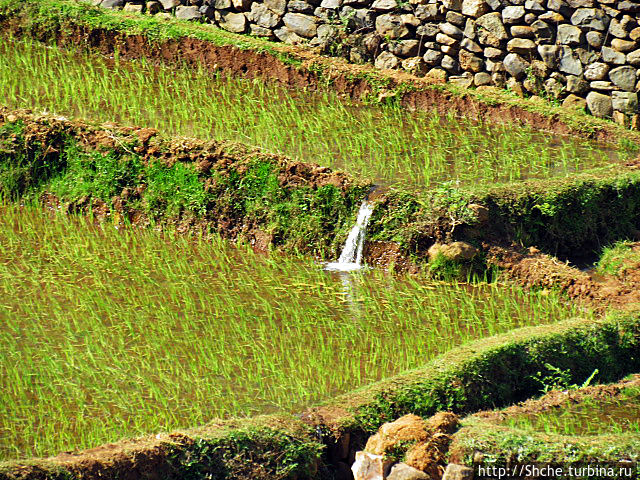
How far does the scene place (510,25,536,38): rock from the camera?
8.70 m

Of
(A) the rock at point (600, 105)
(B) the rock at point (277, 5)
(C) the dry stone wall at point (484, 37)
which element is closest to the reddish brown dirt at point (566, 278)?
(A) the rock at point (600, 105)

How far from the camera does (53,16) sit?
9.85m

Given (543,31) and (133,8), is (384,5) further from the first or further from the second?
Answer: (133,8)

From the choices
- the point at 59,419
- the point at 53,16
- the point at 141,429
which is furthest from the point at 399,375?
the point at 53,16

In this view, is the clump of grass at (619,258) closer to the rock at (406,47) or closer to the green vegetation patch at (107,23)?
the rock at (406,47)

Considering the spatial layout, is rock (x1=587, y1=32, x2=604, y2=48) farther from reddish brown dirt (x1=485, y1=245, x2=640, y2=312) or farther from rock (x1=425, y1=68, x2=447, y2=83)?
reddish brown dirt (x1=485, y1=245, x2=640, y2=312)

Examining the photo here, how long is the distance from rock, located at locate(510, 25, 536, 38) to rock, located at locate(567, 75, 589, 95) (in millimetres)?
492

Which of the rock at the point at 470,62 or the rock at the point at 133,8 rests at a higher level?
the rock at the point at 133,8

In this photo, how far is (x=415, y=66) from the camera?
9.23 meters

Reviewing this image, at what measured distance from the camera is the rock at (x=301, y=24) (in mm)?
Result: 9539

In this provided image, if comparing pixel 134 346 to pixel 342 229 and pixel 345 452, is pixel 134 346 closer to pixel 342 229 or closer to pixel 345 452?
pixel 345 452

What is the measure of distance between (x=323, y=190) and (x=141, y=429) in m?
2.90

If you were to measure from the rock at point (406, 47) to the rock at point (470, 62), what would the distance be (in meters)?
0.42

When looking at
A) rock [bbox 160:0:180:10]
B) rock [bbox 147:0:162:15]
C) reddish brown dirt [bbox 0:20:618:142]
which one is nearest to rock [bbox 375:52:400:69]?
reddish brown dirt [bbox 0:20:618:142]
